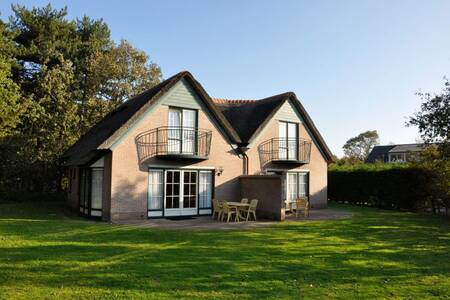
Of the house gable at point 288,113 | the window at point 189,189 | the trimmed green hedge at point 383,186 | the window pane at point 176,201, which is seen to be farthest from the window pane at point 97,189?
the trimmed green hedge at point 383,186

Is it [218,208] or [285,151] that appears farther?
[285,151]

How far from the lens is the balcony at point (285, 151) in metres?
22.0

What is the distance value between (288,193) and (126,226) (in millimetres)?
10717

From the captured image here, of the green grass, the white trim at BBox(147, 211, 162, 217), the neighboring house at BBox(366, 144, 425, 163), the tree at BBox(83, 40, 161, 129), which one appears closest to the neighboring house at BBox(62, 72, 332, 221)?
the white trim at BBox(147, 211, 162, 217)

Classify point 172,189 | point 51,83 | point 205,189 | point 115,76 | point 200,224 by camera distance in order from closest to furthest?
point 200,224
point 172,189
point 205,189
point 51,83
point 115,76

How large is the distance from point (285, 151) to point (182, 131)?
6797mm

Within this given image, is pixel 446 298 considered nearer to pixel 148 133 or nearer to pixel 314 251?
pixel 314 251

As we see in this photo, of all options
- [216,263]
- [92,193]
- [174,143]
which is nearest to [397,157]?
[174,143]

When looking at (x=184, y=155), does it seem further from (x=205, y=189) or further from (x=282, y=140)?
(x=282, y=140)

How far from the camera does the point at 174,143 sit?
61.0 feet

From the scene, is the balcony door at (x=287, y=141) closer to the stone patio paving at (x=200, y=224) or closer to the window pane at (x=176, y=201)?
the stone patio paving at (x=200, y=224)

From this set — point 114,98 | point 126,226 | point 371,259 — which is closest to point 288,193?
point 126,226

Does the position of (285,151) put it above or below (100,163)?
above

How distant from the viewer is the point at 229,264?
8922 millimetres
